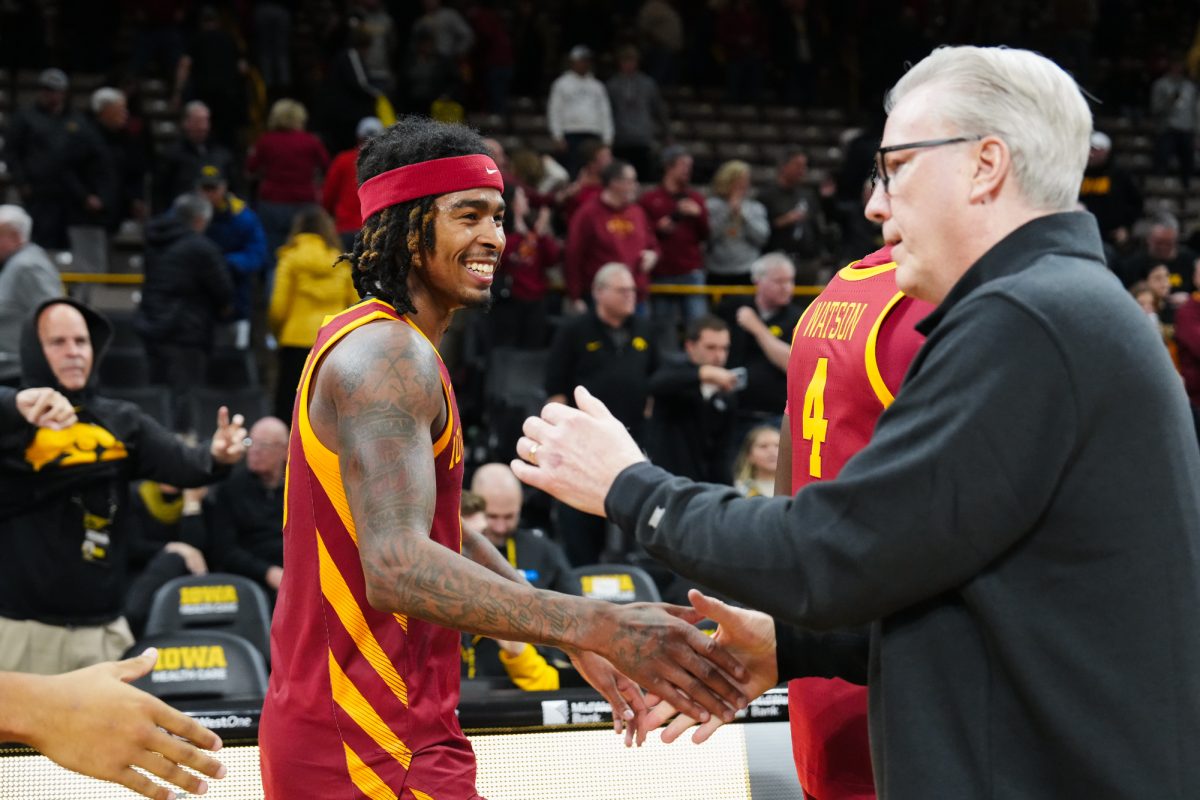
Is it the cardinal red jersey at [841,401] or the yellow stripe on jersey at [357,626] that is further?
the cardinal red jersey at [841,401]

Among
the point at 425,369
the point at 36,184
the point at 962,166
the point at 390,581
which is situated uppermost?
the point at 36,184

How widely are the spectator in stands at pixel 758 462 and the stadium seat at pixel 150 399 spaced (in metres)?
3.99

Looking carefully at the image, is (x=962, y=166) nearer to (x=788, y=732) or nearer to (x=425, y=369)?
(x=425, y=369)

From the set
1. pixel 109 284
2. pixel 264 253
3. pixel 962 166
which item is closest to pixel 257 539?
pixel 264 253

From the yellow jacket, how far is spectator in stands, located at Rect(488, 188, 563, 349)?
134cm

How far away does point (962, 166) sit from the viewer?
2205 mm

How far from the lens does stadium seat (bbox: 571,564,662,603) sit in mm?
7496

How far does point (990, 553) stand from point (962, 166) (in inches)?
22.6

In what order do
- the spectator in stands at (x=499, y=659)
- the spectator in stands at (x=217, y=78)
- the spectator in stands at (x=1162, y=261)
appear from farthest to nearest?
the spectator in stands at (x=217, y=78) → the spectator in stands at (x=1162, y=261) → the spectator in stands at (x=499, y=659)

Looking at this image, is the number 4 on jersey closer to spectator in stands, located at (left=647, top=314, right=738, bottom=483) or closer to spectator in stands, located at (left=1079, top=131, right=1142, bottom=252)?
spectator in stands, located at (left=647, top=314, right=738, bottom=483)

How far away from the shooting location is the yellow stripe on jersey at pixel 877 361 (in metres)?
3.13

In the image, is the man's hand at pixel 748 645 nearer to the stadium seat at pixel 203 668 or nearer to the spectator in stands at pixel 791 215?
the stadium seat at pixel 203 668

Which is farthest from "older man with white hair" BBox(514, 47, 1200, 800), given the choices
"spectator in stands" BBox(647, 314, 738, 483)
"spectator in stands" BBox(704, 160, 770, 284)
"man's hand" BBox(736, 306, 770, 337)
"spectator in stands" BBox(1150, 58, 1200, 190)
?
"spectator in stands" BBox(1150, 58, 1200, 190)

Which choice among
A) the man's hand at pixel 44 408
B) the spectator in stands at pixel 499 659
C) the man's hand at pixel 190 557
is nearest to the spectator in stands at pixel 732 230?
the spectator in stands at pixel 499 659
